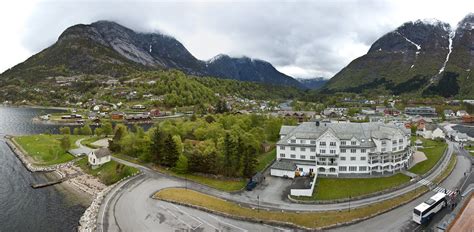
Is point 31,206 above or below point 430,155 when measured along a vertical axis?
below

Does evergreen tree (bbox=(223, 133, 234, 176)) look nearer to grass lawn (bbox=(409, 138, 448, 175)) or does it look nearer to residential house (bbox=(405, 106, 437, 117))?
grass lawn (bbox=(409, 138, 448, 175))

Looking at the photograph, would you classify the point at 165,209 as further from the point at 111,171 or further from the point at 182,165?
the point at 111,171

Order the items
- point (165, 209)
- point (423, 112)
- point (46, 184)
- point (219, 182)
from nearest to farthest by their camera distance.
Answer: point (165, 209) → point (219, 182) → point (46, 184) → point (423, 112)

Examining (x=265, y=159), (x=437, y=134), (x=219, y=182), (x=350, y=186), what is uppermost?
(x=437, y=134)

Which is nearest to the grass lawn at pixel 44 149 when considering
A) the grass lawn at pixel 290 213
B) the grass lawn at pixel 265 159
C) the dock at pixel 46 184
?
the dock at pixel 46 184

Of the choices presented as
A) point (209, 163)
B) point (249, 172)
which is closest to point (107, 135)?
point (209, 163)

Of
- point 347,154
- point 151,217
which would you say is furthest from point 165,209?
point 347,154

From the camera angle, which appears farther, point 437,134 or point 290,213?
point 437,134

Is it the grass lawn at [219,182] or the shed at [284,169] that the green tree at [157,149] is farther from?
the shed at [284,169]
